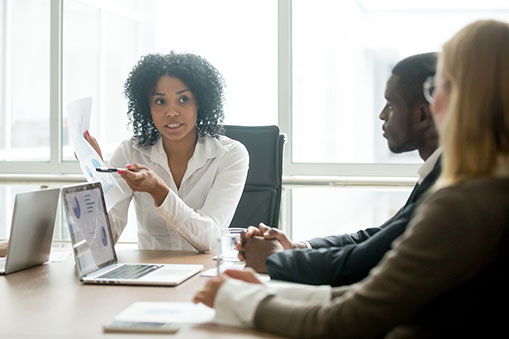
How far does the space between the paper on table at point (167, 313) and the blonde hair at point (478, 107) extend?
565 millimetres

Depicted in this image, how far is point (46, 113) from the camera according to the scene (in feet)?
14.2

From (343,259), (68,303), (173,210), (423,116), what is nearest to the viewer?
(68,303)

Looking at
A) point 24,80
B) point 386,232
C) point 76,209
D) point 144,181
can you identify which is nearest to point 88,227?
point 76,209

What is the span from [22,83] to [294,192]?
1.94 meters

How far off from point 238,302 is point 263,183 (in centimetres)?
147

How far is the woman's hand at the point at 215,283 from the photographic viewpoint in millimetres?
1321

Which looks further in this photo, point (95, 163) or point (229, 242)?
point (95, 163)

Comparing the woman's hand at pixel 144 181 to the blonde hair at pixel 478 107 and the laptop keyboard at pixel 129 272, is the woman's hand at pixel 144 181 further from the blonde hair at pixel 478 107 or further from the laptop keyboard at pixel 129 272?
the blonde hair at pixel 478 107

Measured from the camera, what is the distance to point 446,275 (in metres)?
1.01

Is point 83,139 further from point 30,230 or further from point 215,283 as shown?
point 215,283

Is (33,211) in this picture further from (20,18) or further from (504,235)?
(20,18)

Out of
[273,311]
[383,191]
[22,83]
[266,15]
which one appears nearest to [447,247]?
[273,311]

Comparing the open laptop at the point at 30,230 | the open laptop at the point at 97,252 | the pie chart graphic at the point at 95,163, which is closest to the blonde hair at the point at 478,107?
the open laptop at the point at 97,252

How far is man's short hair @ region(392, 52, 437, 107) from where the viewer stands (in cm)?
172
